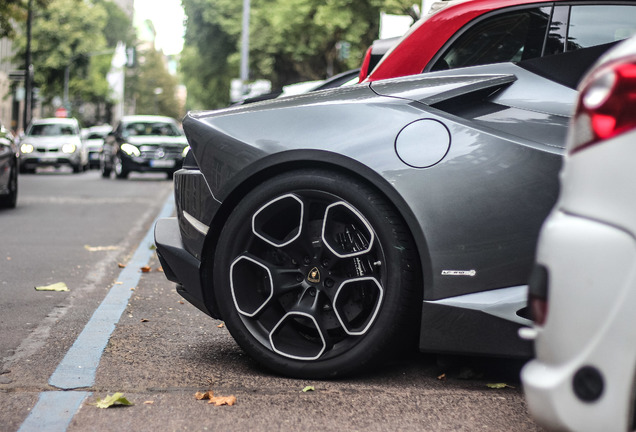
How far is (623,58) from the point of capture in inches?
89.3

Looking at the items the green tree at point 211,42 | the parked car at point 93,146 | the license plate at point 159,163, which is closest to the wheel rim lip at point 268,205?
the license plate at point 159,163

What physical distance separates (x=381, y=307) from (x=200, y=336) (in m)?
1.42

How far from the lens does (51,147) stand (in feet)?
100

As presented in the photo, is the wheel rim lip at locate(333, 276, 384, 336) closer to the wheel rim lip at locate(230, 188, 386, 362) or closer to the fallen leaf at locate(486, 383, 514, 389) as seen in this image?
the wheel rim lip at locate(230, 188, 386, 362)

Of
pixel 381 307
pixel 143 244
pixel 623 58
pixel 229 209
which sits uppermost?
pixel 623 58

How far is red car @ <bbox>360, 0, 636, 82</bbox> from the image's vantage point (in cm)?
409

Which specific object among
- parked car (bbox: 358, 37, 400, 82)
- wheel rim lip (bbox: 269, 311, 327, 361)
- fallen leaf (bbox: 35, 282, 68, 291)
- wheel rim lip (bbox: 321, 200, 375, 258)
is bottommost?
fallen leaf (bbox: 35, 282, 68, 291)

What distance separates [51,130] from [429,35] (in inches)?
1141

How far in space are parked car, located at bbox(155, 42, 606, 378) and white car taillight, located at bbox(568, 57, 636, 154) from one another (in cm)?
133

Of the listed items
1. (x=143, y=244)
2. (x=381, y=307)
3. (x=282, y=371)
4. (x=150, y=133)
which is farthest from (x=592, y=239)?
(x=150, y=133)

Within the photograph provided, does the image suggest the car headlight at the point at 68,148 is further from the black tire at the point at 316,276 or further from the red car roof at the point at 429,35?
the black tire at the point at 316,276

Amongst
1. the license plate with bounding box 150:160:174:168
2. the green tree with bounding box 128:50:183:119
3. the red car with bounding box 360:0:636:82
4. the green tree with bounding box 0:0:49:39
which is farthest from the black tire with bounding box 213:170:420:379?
the green tree with bounding box 128:50:183:119

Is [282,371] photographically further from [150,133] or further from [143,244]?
[150,133]

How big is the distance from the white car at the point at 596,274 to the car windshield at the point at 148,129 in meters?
23.1
